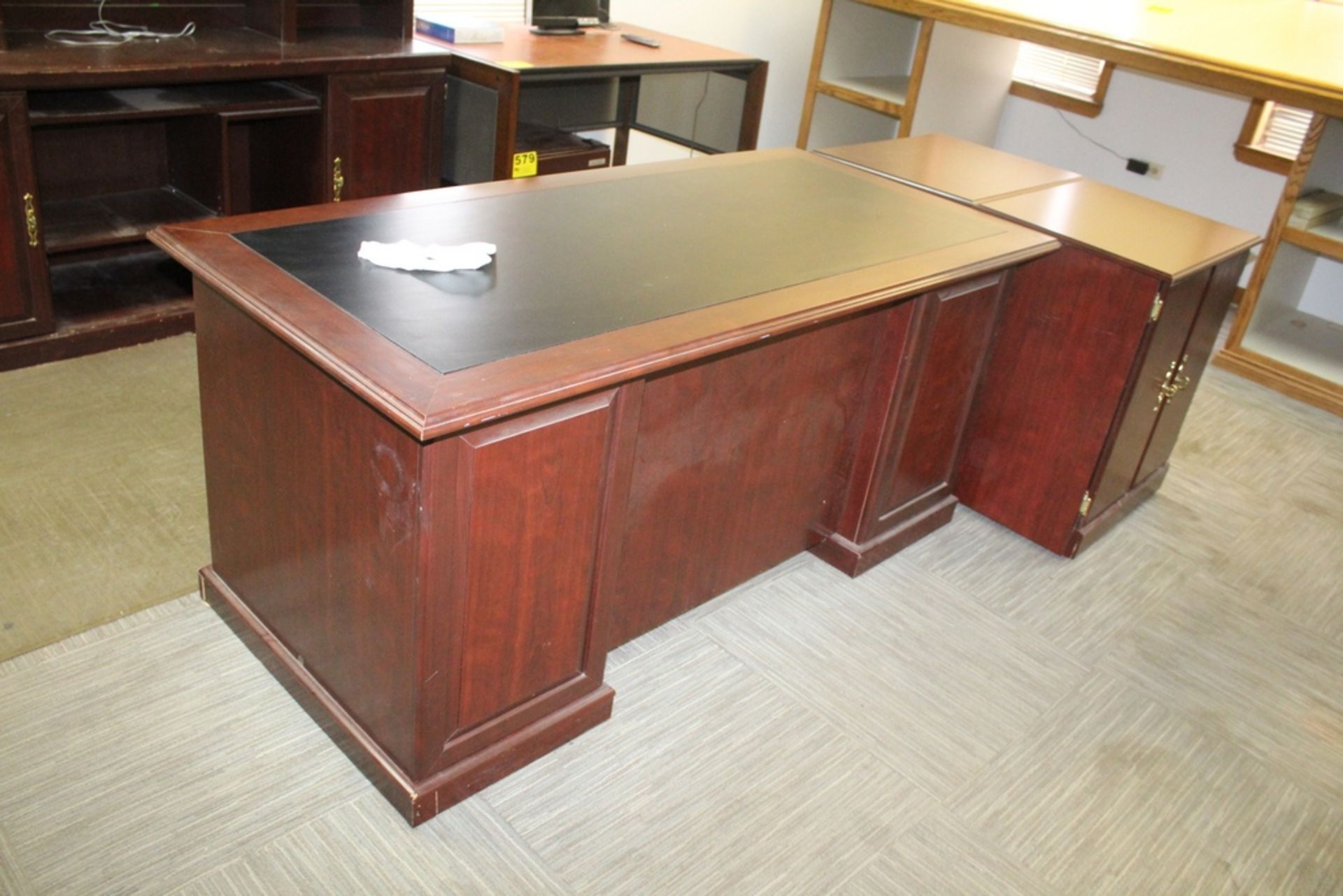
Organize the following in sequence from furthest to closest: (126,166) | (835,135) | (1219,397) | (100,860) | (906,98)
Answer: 1. (835,135)
2. (906,98)
3. (1219,397)
4. (126,166)
5. (100,860)

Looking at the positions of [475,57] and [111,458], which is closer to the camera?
[111,458]

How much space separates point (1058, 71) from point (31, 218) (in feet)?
13.4

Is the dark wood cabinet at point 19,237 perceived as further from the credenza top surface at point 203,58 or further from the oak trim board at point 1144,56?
the oak trim board at point 1144,56

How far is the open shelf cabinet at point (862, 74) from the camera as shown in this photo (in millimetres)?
4301

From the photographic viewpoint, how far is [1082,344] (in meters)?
2.48

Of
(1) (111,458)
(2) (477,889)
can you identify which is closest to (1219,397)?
(2) (477,889)

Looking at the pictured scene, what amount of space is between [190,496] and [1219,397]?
3.14m

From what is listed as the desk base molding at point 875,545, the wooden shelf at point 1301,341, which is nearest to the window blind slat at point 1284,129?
the wooden shelf at point 1301,341

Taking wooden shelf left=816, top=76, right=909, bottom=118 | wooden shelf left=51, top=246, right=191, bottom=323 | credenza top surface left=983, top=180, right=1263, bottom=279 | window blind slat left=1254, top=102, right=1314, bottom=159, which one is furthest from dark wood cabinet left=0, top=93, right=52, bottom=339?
window blind slat left=1254, top=102, right=1314, bottom=159

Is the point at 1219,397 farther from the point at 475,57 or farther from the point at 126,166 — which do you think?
the point at 126,166

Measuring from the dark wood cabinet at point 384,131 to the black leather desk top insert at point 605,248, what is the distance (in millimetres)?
1139

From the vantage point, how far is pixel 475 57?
3225 mm

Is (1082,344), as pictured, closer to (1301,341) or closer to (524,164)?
(524,164)

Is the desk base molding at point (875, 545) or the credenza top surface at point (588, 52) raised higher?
the credenza top surface at point (588, 52)
